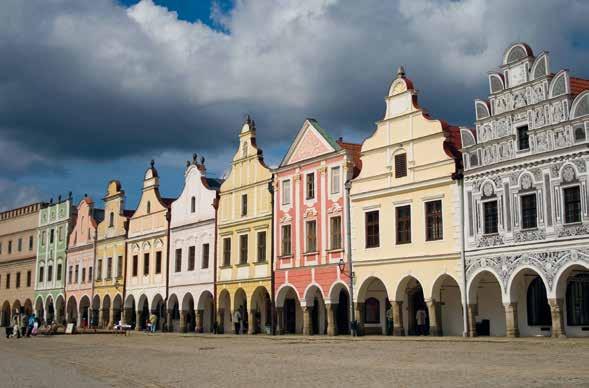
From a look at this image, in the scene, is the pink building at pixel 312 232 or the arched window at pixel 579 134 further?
the pink building at pixel 312 232

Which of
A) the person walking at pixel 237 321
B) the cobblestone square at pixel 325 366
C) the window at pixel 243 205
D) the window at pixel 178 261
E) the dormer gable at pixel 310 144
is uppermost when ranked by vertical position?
the dormer gable at pixel 310 144

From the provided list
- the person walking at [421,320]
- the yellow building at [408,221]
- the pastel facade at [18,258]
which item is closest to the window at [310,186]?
the yellow building at [408,221]

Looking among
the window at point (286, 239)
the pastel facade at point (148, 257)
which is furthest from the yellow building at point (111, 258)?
the window at point (286, 239)

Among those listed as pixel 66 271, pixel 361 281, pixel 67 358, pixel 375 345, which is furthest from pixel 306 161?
pixel 66 271

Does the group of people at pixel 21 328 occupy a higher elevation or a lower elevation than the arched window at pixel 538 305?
lower

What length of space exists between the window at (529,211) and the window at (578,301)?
2.89 meters

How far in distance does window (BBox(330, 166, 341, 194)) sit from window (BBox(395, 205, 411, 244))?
14.1ft

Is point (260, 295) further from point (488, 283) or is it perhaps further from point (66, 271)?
point (66, 271)

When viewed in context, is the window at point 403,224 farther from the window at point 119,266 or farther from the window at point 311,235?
the window at point 119,266

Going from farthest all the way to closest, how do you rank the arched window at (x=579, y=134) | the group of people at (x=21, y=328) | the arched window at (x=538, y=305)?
the group of people at (x=21, y=328)
the arched window at (x=538, y=305)
the arched window at (x=579, y=134)

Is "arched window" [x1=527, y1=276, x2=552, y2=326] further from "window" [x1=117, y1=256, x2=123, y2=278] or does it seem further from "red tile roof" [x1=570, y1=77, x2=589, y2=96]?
"window" [x1=117, y1=256, x2=123, y2=278]

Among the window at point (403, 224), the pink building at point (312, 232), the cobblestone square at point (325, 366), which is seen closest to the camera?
the cobblestone square at point (325, 366)

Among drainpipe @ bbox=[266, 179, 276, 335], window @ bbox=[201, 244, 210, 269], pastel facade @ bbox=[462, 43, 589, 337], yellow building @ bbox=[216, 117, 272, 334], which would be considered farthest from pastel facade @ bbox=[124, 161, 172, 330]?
pastel facade @ bbox=[462, 43, 589, 337]

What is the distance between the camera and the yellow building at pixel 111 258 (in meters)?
58.2
